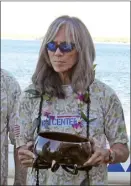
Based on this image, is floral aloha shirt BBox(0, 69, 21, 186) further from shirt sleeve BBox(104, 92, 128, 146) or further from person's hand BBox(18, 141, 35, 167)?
shirt sleeve BBox(104, 92, 128, 146)

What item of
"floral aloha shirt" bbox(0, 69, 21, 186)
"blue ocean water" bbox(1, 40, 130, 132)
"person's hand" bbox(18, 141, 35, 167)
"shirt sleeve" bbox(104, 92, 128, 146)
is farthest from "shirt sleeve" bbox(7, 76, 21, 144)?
"blue ocean water" bbox(1, 40, 130, 132)

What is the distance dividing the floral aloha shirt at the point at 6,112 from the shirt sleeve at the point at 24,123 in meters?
0.15

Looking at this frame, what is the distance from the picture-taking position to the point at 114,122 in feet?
4.97

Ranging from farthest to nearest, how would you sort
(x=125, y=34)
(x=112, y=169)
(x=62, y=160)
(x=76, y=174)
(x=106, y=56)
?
(x=106, y=56) → (x=125, y=34) → (x=112, y=169) → (x=76, y=174) → (x=62, y=160)

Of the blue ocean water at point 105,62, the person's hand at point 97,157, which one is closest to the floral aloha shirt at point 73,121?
the person's hand at point 97,157

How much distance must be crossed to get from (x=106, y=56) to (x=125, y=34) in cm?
89

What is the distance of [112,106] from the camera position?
1520 millimetres

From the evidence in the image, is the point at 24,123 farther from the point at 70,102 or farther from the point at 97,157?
the point at 97,157

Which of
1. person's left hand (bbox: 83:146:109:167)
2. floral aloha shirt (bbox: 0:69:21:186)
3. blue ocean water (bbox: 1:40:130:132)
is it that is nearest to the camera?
person's left hand (bbox: 83:146:109:167)

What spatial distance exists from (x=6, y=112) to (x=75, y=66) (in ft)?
1.16

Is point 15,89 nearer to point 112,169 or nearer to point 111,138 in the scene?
point 111,138

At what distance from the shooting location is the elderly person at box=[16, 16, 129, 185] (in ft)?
4.89

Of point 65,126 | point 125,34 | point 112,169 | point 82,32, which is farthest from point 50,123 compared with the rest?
point 125,34

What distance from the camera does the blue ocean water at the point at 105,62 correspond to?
4797mm
